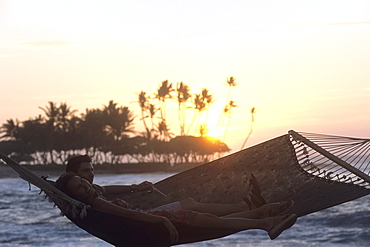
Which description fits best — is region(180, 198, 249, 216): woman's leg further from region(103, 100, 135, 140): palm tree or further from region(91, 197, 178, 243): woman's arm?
region(103, 100, 135, 140): palm tree

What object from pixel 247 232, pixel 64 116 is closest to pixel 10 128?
pixel 64 116

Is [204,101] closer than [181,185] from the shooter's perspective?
No

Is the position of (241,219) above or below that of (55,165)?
above

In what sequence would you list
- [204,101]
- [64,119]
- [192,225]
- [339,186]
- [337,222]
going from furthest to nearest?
[204,101] < [64,119] < [337,222] < [339,186] < [192,225]

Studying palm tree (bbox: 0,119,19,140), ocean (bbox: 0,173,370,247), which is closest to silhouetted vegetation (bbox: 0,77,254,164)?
palm tree (bbox: 0,119,19,140)

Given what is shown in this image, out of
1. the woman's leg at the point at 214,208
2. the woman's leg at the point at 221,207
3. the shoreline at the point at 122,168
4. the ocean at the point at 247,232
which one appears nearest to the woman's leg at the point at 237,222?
the woman's leg at the point at 221,207

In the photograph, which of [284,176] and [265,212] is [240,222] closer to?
[265,212]

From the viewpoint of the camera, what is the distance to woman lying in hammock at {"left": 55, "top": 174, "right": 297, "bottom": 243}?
11.7 ft

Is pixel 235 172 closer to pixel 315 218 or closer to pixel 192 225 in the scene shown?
pixel 192 225

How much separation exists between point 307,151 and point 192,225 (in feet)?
4.35

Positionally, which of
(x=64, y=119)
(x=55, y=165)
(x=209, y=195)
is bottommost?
(x=55, y=165)

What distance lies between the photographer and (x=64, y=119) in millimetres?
54938

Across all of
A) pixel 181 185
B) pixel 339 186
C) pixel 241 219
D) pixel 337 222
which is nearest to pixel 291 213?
pixel 241 219

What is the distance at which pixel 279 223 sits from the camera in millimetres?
3707
